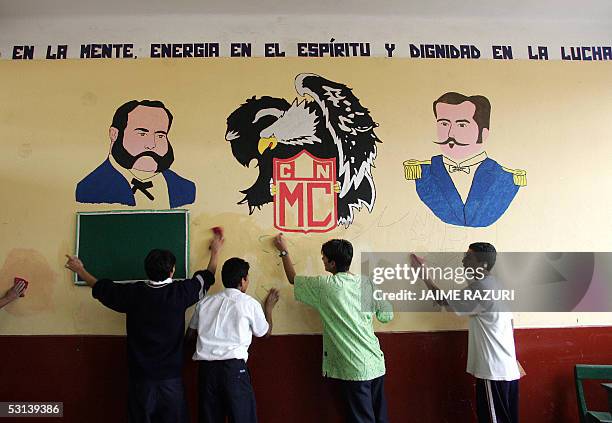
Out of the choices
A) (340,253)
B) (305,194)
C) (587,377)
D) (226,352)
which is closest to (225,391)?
(226,352)

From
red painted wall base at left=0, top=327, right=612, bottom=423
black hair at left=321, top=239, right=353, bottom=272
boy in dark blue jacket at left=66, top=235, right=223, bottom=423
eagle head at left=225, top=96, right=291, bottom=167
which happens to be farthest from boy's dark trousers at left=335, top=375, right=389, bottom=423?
eagle head at left=225, top=96, right=291, bottom=167

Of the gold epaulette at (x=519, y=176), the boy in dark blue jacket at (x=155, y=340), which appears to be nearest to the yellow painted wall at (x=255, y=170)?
the gold epaulette at (x=519, y=176)

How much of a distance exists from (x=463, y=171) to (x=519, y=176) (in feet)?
1.33

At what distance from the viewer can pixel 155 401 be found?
2352 millimetres

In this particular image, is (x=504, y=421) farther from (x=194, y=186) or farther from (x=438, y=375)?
(x=194, y=186)

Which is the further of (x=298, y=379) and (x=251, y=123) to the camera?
(x=251, y=123)

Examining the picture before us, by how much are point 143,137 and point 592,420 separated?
11.3ft

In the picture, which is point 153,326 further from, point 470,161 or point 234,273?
point 470,161

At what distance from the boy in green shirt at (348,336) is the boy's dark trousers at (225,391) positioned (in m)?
0.51

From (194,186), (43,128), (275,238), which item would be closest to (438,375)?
(275,238)

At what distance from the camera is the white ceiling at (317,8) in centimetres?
300

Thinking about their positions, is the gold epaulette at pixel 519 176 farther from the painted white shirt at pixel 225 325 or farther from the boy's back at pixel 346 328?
the painted white shirt at pixel 225 325

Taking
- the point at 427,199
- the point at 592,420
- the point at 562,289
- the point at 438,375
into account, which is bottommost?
the point at 592,420

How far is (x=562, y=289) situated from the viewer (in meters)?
3.03
